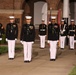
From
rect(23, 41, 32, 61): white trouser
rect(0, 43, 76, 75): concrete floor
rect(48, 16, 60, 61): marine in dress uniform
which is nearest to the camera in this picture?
rect(0, 43, 76, 75): concrete floor

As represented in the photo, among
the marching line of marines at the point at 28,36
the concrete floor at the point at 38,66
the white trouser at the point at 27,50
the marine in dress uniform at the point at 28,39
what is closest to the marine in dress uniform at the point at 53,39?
the marching line of marines at the point at 28,36

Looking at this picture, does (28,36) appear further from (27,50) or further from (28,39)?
(27,50)

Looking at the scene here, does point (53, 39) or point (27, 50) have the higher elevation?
point (53, 39)

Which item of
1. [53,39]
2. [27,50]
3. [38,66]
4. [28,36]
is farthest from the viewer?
[53,39]

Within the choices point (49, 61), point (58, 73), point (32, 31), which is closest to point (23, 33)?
point (32, 31)

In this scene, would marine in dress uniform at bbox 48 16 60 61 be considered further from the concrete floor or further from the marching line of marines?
the concrete floor

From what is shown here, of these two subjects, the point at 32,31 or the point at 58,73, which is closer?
the point at 58,73

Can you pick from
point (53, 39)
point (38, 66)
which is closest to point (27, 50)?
point (38, 66)

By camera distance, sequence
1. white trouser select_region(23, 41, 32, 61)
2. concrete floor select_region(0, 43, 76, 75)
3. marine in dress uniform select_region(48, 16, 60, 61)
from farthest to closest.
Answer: marine in dress uniform select_region(48, 16, 60, 61)
white trouser select_region(23, 41, 32, 61)
concrete floor select_region(0, 43, 76, 75)

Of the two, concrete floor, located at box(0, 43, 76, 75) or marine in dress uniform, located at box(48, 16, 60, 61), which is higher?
marine in dress uniform, located at box(48, 16, 60, 61)

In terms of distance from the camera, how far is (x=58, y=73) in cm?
1262

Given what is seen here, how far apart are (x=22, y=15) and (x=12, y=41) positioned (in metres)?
13.8

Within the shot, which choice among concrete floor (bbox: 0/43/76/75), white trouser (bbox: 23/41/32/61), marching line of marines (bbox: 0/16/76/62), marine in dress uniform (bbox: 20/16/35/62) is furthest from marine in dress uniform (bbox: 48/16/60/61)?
white trouser (bbox: 23/41/32/61)

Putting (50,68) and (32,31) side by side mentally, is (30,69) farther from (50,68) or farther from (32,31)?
(32,31)
